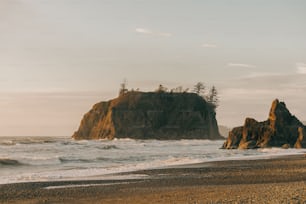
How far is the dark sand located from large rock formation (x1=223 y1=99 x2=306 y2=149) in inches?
1806

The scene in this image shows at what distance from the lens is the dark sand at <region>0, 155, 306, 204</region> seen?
1627cm

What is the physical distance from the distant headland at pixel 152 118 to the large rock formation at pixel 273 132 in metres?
80.4

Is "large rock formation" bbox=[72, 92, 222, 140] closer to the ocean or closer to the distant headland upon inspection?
the distant headland

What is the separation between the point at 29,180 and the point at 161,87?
160 meters

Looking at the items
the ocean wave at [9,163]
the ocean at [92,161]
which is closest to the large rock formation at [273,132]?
the ocean at [92,161]

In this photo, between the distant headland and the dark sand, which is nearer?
the dark sand

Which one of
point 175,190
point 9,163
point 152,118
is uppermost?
point 152,118

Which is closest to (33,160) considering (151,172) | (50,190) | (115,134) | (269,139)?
(151,172)

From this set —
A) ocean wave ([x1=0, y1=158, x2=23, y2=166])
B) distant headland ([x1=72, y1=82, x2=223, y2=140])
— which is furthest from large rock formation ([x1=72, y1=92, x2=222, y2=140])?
ocean wave ([x1=0, y1=158, x2=23, y2=166])

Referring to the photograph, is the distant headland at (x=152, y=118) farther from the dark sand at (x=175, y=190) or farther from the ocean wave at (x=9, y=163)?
the dark sand at (x=175, y=190)

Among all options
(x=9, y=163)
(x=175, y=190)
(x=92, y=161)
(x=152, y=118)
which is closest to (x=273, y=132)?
(x=92, y=161)

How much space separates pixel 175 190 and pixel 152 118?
470 ft

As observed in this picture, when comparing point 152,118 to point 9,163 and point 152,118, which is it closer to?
point 152,118

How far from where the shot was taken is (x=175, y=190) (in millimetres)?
20281
